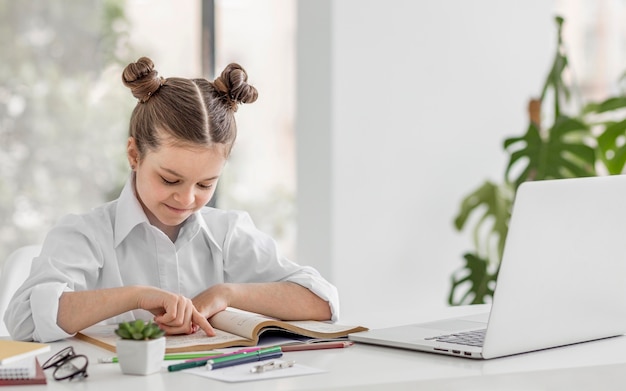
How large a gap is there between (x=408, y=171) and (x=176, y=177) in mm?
1704

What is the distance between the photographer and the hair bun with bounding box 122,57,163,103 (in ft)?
5.34

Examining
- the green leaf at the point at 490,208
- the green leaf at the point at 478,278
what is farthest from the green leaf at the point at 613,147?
the green leaf at the point at 478,278

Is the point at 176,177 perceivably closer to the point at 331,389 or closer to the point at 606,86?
the point at 331,389

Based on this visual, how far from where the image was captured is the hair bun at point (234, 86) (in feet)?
5.48

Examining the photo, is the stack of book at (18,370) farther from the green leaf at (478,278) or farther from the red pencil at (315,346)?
the green leaf at (478,278)

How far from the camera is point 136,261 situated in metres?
1.72

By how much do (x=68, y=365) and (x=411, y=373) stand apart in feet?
1.33

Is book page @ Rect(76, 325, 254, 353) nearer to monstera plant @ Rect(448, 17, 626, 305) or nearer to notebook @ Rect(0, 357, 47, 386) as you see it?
notebook @ Rect(0, 357, 47, 386)

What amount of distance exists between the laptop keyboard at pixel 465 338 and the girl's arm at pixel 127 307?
1.07ft

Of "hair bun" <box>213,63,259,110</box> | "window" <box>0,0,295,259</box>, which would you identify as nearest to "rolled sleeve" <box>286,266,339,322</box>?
"hair bun" <box>213,63,259,110</box>

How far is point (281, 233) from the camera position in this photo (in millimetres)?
4047

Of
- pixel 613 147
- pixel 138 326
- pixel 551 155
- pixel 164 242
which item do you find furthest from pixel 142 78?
pixel 613 147

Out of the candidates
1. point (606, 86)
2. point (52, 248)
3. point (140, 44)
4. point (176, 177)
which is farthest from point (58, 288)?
point (606, 86)

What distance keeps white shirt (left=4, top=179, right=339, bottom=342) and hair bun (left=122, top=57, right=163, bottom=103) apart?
6.4 inches
